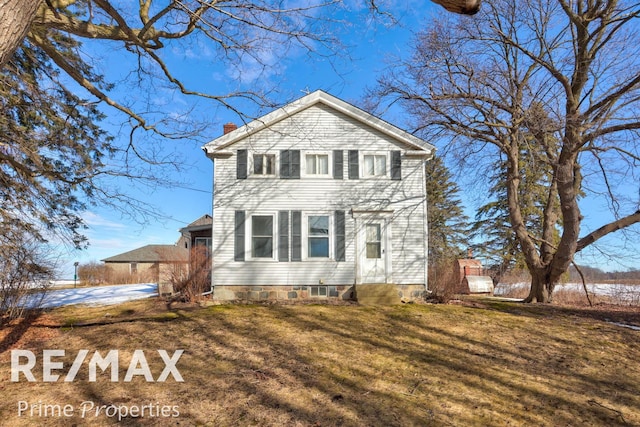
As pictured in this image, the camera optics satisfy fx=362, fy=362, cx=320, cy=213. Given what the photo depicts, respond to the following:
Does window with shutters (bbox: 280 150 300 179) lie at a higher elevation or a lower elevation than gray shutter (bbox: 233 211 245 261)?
higher

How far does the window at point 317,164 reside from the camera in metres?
11.4

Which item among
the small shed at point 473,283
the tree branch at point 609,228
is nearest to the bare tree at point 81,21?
the tree branch at point 609,228

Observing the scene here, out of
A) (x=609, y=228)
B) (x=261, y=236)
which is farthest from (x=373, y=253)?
(x=609, y=228)

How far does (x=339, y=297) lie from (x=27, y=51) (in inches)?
361

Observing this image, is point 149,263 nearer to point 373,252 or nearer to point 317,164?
point 317,164

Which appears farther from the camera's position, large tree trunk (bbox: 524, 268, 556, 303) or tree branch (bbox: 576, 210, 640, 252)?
large tree trunk (bbox: 524, 268, 556, 303)

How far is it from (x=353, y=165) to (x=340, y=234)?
2.20 meters

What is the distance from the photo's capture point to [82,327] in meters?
7.96

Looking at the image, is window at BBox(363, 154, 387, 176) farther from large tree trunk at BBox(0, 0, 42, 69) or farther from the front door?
large tree trunk at BBox(0, 0, 42, 69)

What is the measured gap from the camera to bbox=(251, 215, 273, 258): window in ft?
36.0

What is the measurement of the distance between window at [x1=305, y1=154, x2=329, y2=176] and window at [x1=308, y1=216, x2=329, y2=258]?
1.43 m

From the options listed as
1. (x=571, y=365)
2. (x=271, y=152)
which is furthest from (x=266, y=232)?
(x=571, y=365)

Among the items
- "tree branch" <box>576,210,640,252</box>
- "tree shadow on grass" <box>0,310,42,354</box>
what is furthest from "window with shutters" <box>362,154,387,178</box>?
"tree shadow on grass" <box>0,310,42,354</box>

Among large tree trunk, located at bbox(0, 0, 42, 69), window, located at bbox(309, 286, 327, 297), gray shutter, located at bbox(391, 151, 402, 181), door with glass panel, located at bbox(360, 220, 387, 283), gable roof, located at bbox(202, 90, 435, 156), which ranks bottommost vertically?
window, located at bbox(309, 286, 327, 297)
